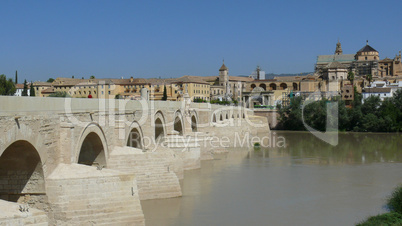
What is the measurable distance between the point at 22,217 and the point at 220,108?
1233 inches

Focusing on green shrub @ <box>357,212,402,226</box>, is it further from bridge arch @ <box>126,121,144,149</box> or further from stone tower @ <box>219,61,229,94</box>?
stone tower @ <box>219,61,229,94</box>

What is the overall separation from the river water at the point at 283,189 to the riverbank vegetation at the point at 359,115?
583 inches

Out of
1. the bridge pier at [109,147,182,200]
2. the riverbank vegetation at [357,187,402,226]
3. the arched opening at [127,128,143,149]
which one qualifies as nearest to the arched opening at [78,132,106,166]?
the bridge pier at [109,147,182,200]

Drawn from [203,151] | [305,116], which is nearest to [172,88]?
[305,116]

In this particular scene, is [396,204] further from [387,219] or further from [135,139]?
[135,139]

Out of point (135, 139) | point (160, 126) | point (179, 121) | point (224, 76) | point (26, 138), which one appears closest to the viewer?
point (26, 138)

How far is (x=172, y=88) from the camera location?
6219 cm

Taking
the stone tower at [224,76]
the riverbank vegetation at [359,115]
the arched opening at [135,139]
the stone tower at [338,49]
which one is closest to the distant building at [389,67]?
the stone tower at [338,49]

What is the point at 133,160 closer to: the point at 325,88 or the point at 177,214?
the point at 177,214

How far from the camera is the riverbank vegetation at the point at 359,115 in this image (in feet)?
138

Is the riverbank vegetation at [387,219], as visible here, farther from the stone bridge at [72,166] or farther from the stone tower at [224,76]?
the stone tower at [224,76]

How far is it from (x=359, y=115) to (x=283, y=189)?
29757 mm

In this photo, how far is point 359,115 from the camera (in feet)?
142

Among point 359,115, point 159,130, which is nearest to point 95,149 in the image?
point 159,130
